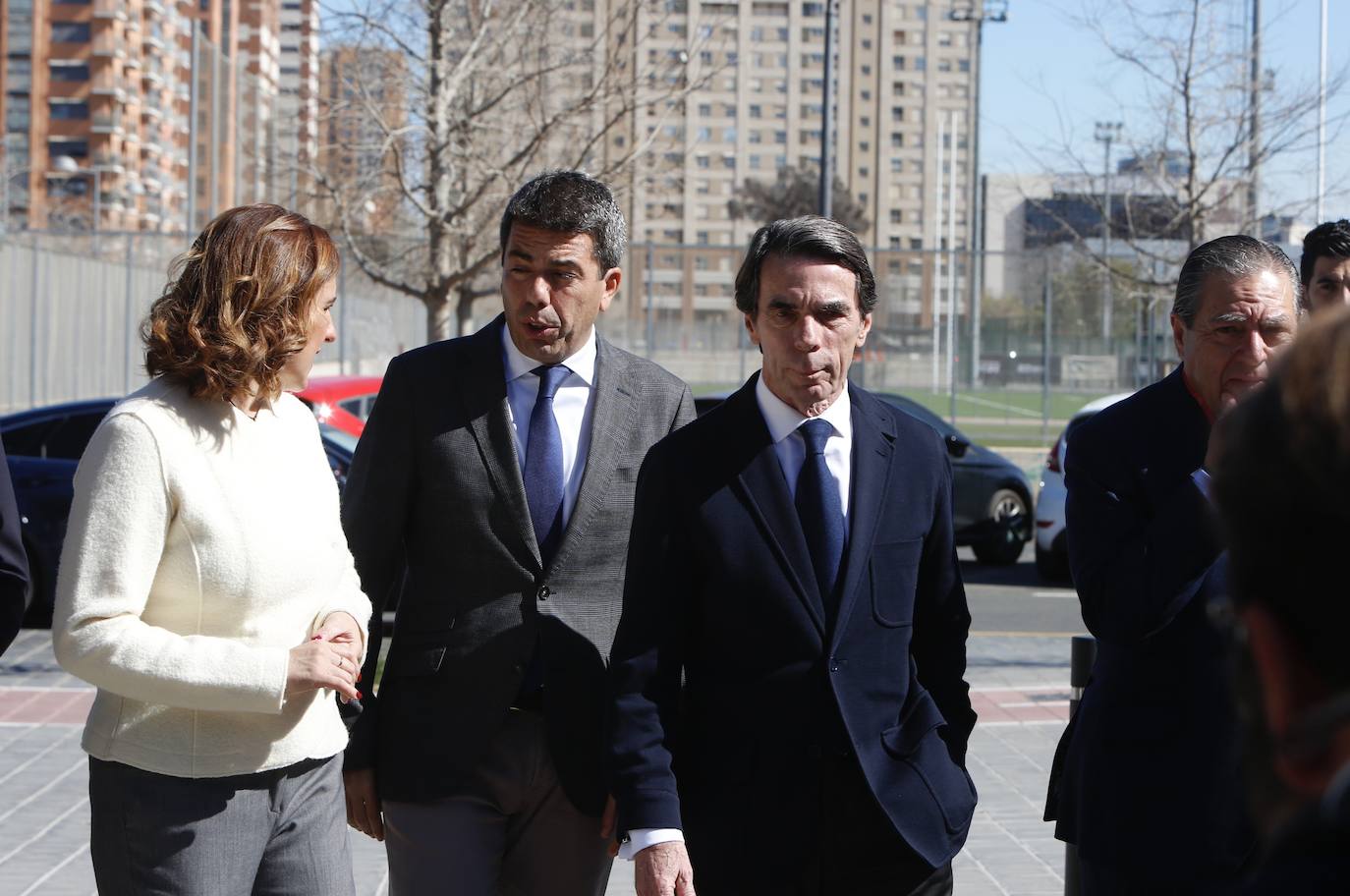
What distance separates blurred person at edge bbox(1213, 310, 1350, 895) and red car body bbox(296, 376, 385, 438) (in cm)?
1144

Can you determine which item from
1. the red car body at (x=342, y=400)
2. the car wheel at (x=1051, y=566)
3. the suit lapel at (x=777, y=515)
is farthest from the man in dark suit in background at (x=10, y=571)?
the car wheel at (x=1051, y=566)

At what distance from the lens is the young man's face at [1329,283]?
3.73 meters

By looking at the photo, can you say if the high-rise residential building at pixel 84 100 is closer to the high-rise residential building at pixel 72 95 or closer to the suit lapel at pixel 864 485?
the high-rise residential building at pixel 72 95

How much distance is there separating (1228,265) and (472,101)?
528 inches

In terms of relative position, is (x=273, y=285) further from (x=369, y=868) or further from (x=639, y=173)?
(x=639, y=173)

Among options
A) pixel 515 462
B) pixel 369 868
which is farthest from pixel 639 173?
pixel 515 462

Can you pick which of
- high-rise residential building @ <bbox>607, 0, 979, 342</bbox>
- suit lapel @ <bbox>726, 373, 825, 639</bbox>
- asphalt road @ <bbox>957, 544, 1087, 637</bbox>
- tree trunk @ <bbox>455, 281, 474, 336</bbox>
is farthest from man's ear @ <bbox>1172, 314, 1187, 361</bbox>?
high-rise residential building @ <bbox>607, 0, 979, 342</bbox>

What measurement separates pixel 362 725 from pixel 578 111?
485 inches

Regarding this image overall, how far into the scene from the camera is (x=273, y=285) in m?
2.98

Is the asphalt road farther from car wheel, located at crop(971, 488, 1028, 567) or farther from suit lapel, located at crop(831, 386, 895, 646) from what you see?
suit lapel, located at crop(831, 386, 895, 646)

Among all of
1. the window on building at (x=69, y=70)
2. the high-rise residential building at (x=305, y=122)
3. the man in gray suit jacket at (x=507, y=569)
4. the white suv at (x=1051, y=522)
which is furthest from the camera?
the window on building at (x=69, y=70)

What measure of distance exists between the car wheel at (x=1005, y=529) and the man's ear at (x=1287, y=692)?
47.6 ft

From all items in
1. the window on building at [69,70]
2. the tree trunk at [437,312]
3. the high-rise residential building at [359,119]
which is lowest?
the tree trunk at [437,312]

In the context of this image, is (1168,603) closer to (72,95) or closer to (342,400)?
(342,400)
